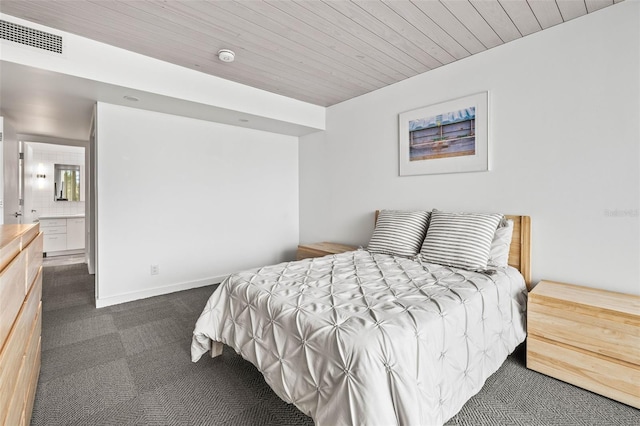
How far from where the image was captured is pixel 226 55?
276 cm

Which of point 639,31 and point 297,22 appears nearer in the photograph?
point 639,31

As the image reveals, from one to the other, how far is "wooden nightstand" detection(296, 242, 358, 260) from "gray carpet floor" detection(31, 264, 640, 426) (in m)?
1.61

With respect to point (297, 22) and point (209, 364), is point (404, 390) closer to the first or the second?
point (209, 364)

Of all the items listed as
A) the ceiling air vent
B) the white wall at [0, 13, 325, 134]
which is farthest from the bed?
the ceiling air vent

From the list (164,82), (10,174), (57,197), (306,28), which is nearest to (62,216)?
(57,197)

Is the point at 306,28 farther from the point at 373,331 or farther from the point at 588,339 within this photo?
the point at 588,339

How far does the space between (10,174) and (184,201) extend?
8.09 ft

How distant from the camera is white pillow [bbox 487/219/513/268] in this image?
7.97 ft

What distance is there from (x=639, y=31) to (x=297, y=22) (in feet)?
7.66

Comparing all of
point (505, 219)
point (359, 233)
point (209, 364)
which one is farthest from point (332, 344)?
point (359, 233)

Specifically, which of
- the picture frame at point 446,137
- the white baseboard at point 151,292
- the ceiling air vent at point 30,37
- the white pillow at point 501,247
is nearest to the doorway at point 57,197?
the white baseboard at point 151,292

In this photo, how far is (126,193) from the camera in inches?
136

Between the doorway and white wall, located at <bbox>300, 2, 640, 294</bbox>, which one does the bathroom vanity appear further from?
white wall, located at <bbox>300, 2, 640, 294</bbox>

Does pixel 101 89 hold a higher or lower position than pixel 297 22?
lower
